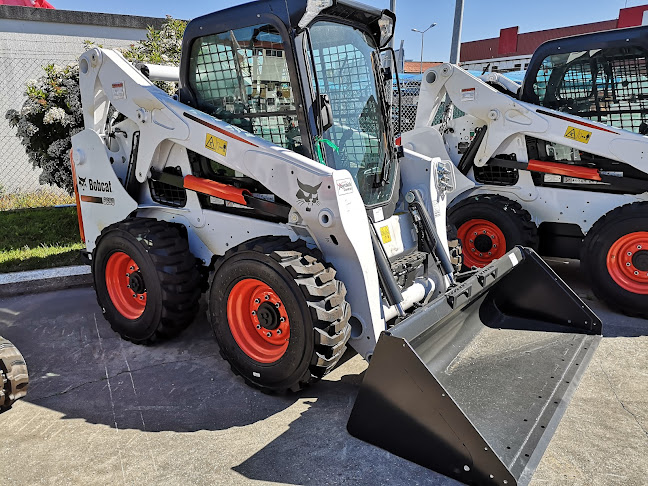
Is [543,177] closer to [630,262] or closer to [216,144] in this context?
[630,262]

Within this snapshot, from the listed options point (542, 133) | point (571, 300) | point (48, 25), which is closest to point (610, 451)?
point (571, 300)

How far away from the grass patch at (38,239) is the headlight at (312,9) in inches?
173

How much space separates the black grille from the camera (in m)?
4.30

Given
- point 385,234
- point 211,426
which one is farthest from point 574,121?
point 211,426

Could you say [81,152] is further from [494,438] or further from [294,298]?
[494,438]

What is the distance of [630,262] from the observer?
4.95 metres

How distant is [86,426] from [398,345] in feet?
6.39

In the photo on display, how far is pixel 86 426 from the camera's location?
3150mm

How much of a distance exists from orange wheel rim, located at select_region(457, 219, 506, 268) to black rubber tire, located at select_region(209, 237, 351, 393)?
123 inches

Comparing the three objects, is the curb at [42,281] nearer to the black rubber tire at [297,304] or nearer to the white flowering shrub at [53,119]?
the white flowering shrub at [53,119]

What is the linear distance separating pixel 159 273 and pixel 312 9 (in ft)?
6.94

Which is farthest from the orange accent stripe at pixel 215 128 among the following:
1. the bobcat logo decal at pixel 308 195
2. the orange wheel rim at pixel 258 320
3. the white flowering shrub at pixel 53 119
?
the white flowering shrub at pixel 53 119

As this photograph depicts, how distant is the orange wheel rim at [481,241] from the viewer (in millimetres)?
5793

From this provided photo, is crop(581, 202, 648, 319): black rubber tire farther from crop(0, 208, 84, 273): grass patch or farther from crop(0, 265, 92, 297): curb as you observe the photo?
crop(0, 208, 84, 273): grass patch
